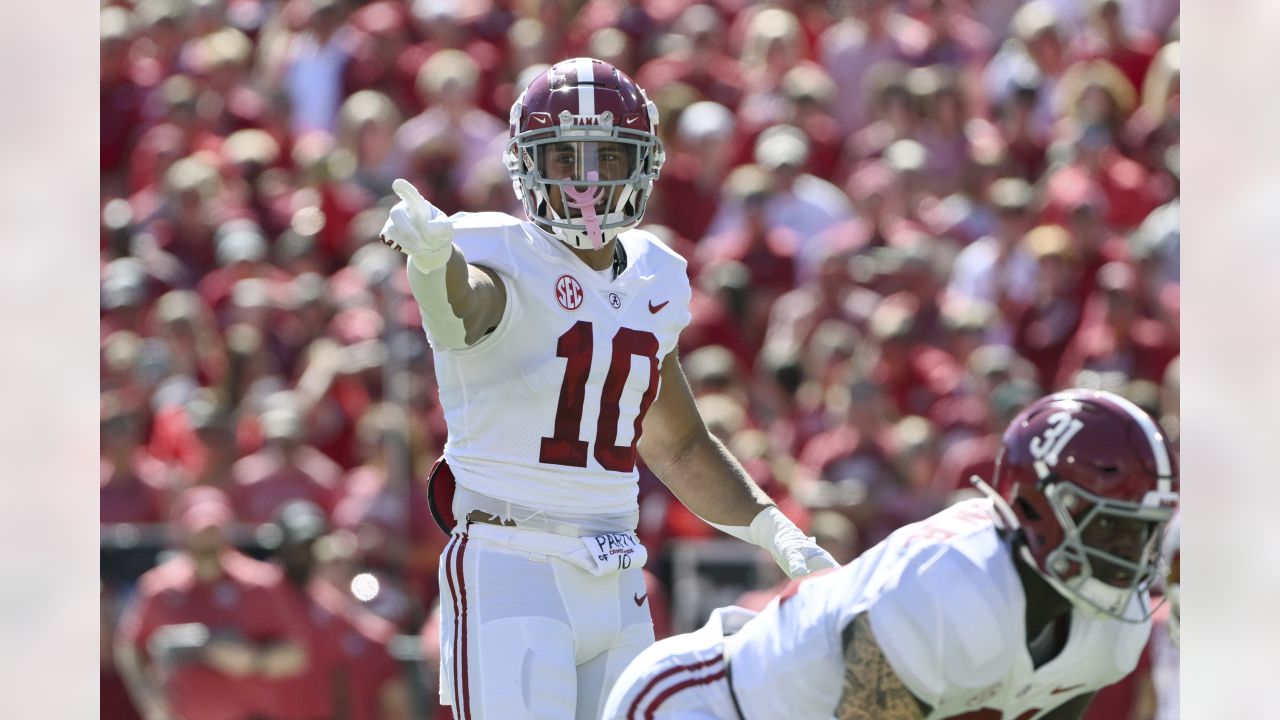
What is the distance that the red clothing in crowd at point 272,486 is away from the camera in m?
7.98

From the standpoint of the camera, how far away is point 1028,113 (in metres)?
9.82

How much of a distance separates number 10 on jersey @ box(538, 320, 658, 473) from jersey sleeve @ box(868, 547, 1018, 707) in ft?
4.07

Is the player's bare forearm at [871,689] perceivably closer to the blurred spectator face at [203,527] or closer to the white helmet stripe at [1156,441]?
the white helmet stripe at [1156,441]

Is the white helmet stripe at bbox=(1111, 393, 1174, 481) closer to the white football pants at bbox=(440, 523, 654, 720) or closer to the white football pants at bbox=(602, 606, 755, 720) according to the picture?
Result: the white football pants at bbox=(602, 606, 755, 720)

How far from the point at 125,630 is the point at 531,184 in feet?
11.5

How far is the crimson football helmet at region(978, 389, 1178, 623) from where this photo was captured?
3.38m

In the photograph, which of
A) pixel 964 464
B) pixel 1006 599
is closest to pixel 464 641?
pixel 1006 599

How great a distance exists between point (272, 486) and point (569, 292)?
378 cm

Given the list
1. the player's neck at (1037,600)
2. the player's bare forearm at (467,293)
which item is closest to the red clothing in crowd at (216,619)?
the player's bare forearm at (467,293)

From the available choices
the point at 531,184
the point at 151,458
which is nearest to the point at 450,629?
the point at 531,184

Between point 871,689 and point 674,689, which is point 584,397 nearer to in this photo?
point 674,689

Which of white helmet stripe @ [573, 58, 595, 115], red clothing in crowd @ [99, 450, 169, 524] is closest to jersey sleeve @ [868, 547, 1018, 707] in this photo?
white helmet stripe @ [573, 58, 595, 115]

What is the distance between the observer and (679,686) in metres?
3.64

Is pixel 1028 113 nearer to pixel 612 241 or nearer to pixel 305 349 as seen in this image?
pixel 305 349
